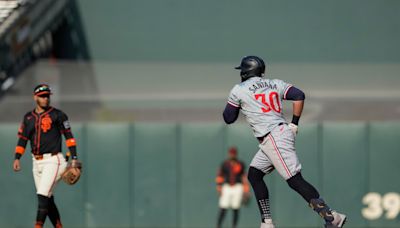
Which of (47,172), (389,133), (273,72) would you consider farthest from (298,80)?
(47,172)

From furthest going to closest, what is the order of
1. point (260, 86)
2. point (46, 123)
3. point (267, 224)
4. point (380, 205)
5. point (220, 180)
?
point (380, 205) → point (220, 180) → point (46, 123) → point (267, 224) → point (260, 86)

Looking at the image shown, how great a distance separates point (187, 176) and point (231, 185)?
112 cm

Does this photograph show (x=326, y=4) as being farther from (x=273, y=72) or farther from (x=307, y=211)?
(x=307, y=211)

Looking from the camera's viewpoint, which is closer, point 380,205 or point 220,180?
point 220,180

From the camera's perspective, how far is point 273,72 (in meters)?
17.9

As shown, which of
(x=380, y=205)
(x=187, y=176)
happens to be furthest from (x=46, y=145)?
(x=380, y=205)

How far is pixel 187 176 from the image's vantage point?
16250 mm

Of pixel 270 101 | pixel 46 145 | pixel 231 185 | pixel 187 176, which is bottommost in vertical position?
pixel 231 185

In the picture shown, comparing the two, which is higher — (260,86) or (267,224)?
(260,86)

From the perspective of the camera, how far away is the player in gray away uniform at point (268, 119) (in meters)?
8.21

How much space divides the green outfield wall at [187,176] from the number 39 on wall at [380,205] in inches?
0.8

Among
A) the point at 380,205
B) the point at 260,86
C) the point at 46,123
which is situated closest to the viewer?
the point at 260,86

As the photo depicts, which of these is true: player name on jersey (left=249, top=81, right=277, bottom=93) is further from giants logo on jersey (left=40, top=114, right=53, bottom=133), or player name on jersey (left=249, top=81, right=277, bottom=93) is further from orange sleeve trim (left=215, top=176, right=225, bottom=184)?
orange sleeve trim (left=215, top=176, right=225, bottom=184)

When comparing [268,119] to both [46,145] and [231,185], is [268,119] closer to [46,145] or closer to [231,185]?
[46,145]
